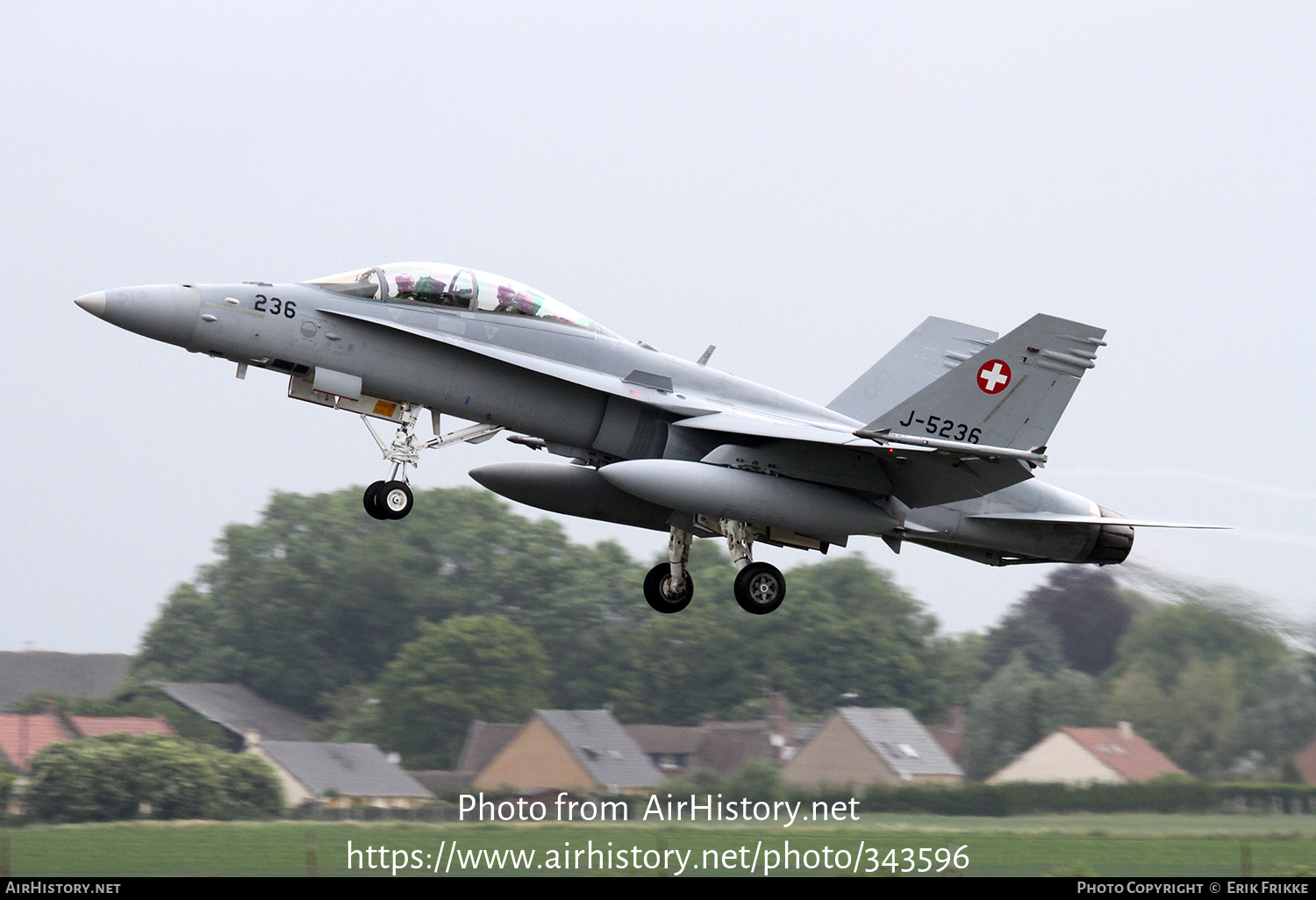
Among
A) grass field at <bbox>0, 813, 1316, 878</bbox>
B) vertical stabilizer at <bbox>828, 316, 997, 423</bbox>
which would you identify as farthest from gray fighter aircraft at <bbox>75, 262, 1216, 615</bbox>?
grass field at <bbox>0, 813, 1316, 878</bbox>

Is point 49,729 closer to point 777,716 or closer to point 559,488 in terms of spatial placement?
point 777,716

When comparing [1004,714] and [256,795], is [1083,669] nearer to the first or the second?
[1004,714]

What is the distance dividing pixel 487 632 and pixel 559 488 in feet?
67.9

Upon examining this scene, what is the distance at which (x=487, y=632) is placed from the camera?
1415 inches

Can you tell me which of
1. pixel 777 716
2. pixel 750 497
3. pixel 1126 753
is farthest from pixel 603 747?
pixel 750 497

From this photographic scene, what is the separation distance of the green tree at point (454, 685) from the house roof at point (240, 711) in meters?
2.46

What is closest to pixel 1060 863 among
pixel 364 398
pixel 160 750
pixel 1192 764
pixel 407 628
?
pixel 1192 764

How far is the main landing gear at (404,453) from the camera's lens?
45.2 ft

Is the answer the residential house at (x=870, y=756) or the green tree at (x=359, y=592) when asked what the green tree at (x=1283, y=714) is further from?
the green tree at (x=359, y=592)

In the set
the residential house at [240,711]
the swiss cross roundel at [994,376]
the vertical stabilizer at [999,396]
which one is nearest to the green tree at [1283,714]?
the vertical stabilizer at [999,396]

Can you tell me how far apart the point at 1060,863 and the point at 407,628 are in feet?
78.2

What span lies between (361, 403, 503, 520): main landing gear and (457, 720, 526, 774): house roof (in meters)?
15.0

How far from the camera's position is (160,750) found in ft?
91.8

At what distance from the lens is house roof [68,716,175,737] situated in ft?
103
